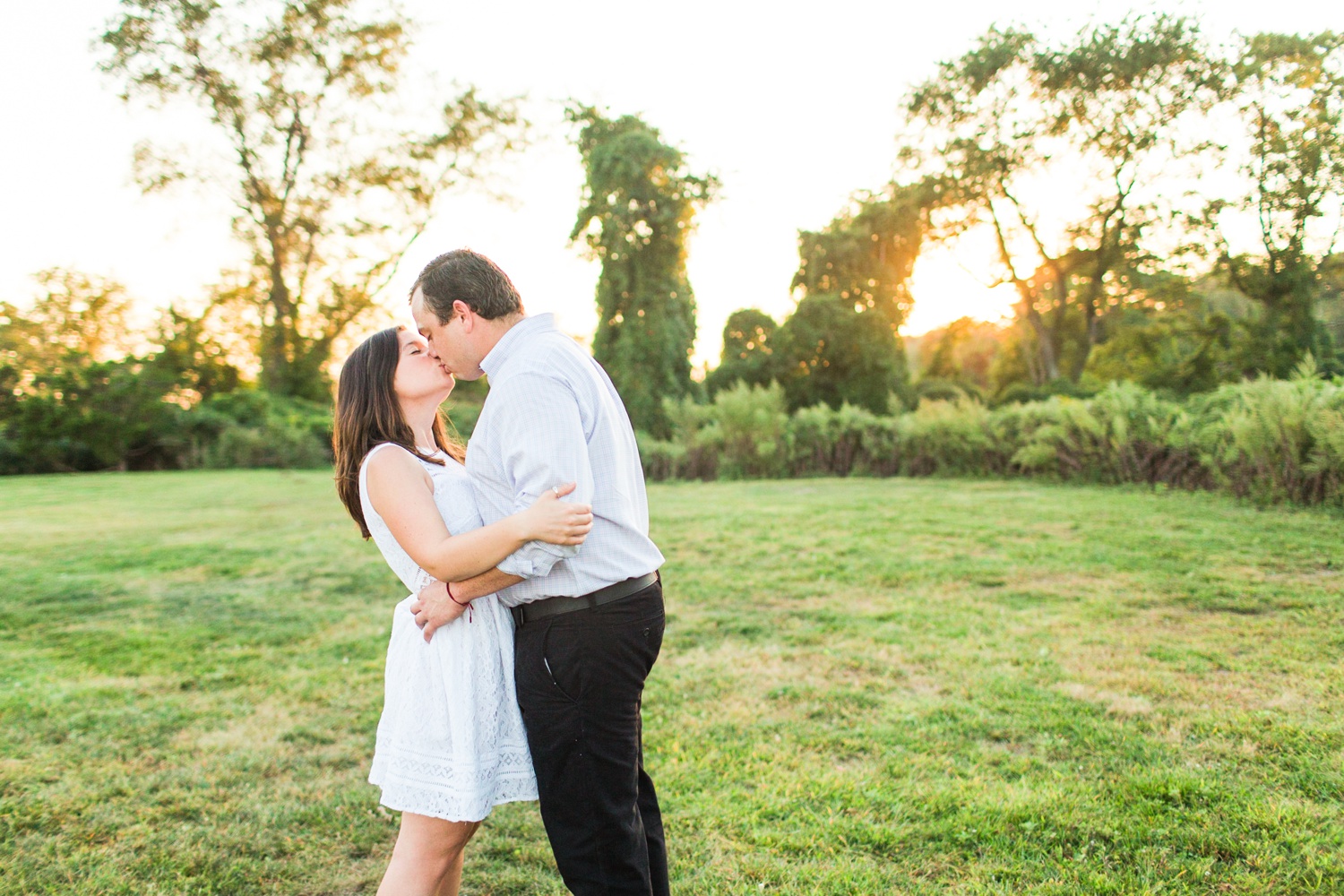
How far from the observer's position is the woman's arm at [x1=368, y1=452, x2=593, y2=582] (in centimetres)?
187

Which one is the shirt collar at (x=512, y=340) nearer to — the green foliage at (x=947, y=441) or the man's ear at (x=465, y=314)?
the man's ear at (x=465, y=314)

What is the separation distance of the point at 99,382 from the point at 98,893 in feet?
80.2

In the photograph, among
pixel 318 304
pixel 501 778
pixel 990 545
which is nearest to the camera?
pixel 501 778

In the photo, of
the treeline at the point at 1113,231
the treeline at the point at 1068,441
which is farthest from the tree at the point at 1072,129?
the treeline at the point at 1068,441

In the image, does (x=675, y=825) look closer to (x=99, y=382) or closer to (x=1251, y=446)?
(x=1251, y=446)

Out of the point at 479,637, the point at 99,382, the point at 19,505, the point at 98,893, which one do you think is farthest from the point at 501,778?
the point at 99,382

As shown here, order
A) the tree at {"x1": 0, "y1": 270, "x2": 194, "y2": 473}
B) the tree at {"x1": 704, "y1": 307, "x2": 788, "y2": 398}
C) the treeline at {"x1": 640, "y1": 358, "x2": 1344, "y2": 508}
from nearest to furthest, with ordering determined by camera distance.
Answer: the treeline at {"x1": 640, "y1": 358, "x2": 1344, "y2": 508} → the tree at {"x1": 0, "y1": 270, "x2": 194, "y2": 473} → the tree at {"x1": 704, "y1": 307, "x2": 788, "y2": 398}

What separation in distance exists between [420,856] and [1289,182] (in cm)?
3060

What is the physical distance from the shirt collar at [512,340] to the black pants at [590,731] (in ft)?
2.07

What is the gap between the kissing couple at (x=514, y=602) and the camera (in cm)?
194

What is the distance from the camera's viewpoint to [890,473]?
1503 cm

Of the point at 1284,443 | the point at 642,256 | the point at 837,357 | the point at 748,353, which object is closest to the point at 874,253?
the point at 748,353

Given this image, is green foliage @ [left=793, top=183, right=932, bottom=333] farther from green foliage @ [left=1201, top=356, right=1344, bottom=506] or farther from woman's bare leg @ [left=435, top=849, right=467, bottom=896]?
woman's bare leg @ [left=435, top=849, right=467, bottom=896]

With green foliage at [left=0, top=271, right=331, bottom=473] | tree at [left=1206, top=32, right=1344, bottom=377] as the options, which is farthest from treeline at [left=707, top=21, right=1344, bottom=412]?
green foliage at [left=0, top=271, right=331, bottom=473]
